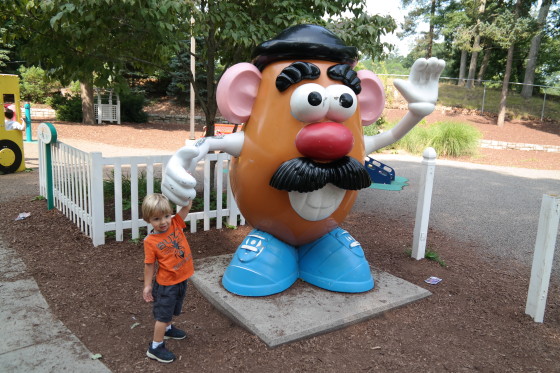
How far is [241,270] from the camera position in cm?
336

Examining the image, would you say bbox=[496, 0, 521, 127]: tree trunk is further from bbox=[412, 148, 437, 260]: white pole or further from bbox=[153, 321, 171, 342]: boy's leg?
bbox=[153, 321, 171, 342]: boy's leg

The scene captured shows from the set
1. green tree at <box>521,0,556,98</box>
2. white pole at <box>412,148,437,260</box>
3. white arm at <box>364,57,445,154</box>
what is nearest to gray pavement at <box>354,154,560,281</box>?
white pole at <box>412,148,437,260</box>

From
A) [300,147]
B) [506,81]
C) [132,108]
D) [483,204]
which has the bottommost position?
[483,204]

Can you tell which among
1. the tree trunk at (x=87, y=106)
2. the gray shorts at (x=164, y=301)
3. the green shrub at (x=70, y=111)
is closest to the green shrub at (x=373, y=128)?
the tree trunk at (x=87, y=106)

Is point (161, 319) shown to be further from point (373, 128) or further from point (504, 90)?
point (504, 90)

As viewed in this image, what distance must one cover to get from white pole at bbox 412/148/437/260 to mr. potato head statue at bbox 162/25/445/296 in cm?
101

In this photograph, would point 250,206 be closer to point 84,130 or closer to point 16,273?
point 16,273

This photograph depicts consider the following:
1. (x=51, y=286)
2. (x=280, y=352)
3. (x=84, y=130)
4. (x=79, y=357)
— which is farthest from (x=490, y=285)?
(x=84, y=130)

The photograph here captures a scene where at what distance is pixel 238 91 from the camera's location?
10.6ft

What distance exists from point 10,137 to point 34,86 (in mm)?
17341

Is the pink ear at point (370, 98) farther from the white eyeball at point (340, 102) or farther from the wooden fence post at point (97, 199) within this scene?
the wooden fence post at point (97, 199)

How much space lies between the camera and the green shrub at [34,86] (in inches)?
918

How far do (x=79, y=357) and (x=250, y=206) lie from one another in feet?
4.94

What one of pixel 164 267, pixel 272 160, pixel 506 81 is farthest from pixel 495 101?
pixel 164 267
